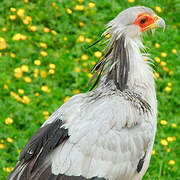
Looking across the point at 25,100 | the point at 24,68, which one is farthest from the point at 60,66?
→ the point at 25,100

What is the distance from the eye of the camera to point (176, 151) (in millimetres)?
5578

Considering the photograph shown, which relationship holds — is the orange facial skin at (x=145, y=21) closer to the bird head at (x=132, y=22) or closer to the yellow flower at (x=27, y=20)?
the bird head at (x=132, y=22)

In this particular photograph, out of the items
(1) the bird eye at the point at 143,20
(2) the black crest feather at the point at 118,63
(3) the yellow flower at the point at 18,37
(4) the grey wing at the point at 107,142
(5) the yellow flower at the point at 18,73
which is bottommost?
(4) the grey wing at the point at 107,142

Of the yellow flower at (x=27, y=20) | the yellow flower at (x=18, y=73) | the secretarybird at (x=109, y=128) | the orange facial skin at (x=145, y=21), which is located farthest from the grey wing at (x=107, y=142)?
the yellow flower at (x=27, y=20)

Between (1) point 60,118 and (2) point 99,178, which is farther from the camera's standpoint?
(1) point 60,118

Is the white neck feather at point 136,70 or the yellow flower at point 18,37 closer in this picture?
the white neck feather at point 136,70

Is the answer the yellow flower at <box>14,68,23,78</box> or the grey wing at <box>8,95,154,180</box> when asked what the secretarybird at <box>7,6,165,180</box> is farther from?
the yellow flower at <box>14,68,23,78</box>

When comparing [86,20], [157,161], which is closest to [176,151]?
[157,161]

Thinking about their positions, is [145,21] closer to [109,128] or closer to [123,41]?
[123,41]

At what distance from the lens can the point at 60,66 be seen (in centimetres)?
624

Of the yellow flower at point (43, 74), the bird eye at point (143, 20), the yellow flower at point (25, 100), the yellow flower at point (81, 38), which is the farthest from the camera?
the yellow flower at point (81, 38)

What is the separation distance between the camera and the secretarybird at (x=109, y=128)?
12.7 ft

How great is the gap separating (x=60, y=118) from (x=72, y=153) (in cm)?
40

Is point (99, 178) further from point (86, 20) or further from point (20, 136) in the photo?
point (86, 20)
